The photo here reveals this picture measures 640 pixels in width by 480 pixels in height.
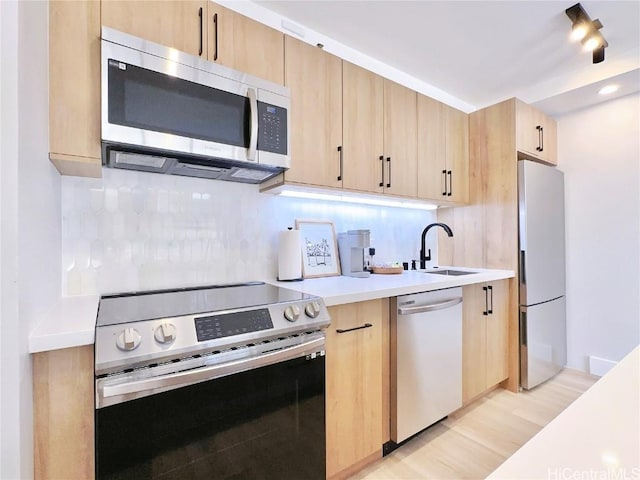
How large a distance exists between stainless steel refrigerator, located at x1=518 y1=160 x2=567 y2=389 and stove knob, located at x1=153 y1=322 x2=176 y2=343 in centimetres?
245

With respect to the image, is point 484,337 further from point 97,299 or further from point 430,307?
point 97,299

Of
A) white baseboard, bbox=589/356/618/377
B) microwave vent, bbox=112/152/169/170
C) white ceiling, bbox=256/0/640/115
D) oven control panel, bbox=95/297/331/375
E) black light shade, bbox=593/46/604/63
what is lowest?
white baseboard, bbox=589/356/618/377

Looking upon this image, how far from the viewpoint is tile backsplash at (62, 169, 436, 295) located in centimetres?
136

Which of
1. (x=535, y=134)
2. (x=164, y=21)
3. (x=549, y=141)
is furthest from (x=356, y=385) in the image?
(x=549, y=141)

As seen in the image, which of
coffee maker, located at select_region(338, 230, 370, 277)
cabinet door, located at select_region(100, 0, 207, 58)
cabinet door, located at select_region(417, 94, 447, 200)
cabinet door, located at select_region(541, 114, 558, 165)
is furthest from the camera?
cabinet door, located at select_region(541, 114, 558, 165)

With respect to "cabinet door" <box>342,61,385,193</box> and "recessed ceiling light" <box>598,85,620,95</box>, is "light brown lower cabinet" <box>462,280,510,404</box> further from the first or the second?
"recessed ceiling light" <box>598,85,620,95</box>

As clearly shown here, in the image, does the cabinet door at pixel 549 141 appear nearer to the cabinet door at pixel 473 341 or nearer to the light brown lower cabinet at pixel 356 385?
the cabinet door at pixel 473 341

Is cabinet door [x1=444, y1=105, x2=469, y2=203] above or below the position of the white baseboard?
above

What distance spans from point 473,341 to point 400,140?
1461 millimetres

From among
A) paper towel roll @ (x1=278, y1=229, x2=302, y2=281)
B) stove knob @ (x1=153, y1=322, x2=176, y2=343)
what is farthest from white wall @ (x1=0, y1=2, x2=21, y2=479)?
paper towel roll @ (x1=278, y1=229, x2=302, y2=281)

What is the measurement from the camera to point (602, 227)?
261 centimetres

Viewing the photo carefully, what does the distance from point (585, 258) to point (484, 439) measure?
1879 millimetres

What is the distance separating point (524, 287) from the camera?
2.37m

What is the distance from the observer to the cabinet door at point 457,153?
2457 mm
